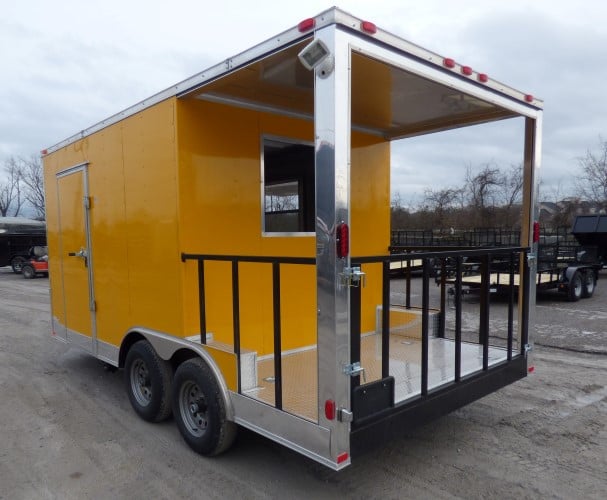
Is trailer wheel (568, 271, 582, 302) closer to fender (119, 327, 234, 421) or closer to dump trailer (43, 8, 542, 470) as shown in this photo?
dump trailer (43, 8, 542, 470)

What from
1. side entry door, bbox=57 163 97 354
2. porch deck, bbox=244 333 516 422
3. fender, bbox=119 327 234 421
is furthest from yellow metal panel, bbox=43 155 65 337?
porch deck, bbox=244 333 516 422

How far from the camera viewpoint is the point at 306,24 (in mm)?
2410

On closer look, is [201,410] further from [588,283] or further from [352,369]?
[588,283]

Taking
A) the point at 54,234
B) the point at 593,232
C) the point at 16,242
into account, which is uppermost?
the point at 54,234

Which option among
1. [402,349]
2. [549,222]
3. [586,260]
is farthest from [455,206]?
[402,349]

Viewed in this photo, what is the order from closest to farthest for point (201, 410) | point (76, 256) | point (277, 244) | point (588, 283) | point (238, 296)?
point (238, 296) < point (201, 410) < point (277, 244) < point (76, 256) < point (588, 283)

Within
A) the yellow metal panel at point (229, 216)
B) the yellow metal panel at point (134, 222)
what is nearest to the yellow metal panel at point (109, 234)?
the yellow metal panel at point (134, 222)

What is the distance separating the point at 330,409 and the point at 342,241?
2.92 feet

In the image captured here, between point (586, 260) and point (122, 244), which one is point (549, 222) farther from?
point (122, 244)

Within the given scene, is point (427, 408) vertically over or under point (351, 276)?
under

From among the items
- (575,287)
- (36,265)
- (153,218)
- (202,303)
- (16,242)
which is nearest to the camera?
(202,303)

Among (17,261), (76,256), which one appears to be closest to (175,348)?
(76,256)

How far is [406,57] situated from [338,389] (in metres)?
1.94

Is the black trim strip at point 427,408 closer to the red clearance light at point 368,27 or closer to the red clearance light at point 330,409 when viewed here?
the red clearance light at point 330,409
